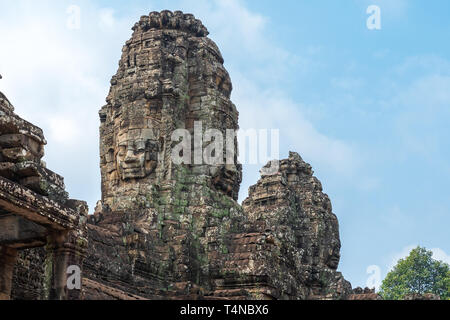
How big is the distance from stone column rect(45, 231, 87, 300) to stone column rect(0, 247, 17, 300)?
983 mm

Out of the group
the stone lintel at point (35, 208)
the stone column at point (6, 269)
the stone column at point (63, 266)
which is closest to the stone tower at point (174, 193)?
the stone column at point (6, 269)

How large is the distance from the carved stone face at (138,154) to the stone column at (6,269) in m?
8.66

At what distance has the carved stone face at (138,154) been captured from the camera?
2205cm

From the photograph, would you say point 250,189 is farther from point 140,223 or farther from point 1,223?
point 1,223

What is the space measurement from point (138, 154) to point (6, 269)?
899cm

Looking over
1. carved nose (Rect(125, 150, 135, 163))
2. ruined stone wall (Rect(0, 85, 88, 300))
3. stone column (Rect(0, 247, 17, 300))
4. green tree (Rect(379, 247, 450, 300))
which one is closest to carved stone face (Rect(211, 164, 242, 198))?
carved nose (Rect(125, 150, 135, 163))

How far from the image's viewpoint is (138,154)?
22.1 meters

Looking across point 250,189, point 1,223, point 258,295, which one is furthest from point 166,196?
point 250,189

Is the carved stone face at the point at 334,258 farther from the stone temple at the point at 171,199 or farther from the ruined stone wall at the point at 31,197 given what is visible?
A: the ruined stone wall at the point at 31,197

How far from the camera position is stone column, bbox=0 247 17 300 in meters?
13.3

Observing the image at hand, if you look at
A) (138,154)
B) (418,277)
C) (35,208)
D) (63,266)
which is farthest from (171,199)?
(418,277)

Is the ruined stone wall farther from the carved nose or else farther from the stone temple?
the carved nose

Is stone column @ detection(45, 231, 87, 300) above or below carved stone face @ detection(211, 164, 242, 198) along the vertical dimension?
below

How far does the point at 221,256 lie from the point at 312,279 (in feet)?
32.6
